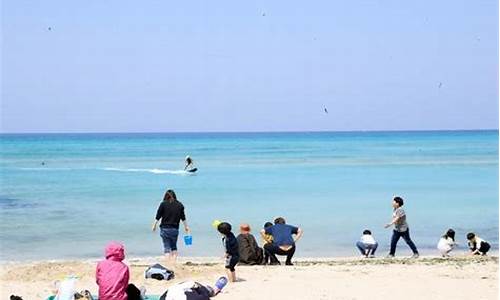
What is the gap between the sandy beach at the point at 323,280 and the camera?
11867 millimetres

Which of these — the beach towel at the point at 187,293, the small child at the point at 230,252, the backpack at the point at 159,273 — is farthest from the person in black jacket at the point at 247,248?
the beach towel at the point at 187,293

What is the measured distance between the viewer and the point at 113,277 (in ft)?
32.8

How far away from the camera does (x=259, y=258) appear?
14.7 meters

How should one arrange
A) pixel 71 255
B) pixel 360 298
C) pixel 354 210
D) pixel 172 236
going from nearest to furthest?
pixel 360 298, pixel 172 236, pixel 71 255, pixel 354 210

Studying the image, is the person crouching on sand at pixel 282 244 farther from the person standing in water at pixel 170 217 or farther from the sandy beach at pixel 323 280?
the person standing in water at pixel 170 217

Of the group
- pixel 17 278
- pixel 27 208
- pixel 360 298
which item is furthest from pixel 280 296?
pixel 27 208

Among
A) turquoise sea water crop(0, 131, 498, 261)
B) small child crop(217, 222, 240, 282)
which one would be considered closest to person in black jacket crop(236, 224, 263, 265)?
small child crop(217, 222, 240, 282)

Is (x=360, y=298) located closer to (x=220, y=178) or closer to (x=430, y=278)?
(x=430, y=278)

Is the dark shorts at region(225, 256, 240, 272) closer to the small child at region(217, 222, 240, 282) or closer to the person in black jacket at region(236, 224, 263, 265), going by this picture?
the small child at region(217, 222, 240, 282)

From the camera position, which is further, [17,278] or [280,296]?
[17,278]

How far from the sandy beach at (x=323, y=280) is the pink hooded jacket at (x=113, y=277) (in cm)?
194

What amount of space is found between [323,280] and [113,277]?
4.07 m

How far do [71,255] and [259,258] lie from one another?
222 inches

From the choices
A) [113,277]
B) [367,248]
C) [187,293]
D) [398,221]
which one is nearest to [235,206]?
[367,248]
